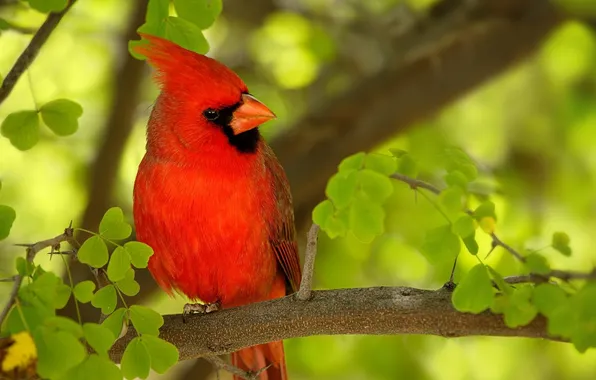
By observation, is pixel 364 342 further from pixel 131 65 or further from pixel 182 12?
pixel 182 12

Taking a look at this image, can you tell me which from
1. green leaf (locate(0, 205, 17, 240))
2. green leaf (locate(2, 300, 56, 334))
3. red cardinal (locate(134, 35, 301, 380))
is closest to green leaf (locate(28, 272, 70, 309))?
green leaf (locate(2, 300, 56, 334))

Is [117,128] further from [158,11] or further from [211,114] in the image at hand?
[158,11]

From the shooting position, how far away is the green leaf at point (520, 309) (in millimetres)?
1481

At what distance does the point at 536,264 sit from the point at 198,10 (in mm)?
788

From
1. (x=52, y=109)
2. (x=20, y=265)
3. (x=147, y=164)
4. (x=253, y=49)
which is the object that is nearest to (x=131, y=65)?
(x=253, y=49)

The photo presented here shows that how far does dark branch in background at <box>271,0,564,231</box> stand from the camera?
3383 millimetres

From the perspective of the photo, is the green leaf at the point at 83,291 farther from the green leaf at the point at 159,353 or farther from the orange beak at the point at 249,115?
the orange beak at the point at 249,115

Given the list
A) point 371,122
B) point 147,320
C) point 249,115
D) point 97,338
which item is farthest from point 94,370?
point 371,122

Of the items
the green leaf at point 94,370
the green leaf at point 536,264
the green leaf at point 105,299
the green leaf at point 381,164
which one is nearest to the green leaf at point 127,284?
the green leaf at point 105,299

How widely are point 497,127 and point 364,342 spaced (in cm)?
116

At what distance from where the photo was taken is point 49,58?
150 inches

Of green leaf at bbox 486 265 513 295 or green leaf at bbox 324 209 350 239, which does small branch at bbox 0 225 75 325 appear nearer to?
green leaf at bbox 324 209 350 239

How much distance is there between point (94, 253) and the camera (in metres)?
1.62

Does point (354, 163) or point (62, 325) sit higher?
point (354, 163)
